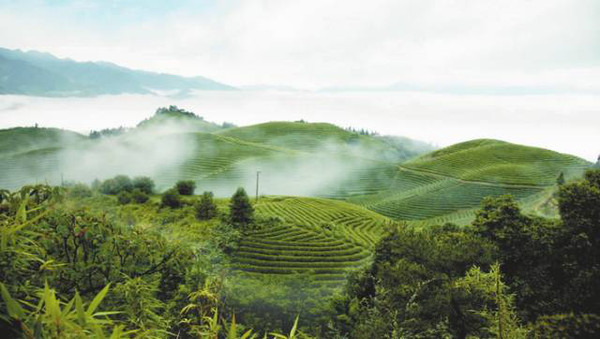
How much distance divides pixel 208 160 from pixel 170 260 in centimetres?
10485

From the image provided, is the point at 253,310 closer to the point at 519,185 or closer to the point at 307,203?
the point at 307,203

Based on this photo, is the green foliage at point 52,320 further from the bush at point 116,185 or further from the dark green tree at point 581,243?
the bush at point 116,185

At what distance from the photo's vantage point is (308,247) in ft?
120

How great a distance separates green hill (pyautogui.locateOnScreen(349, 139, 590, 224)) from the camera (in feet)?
240

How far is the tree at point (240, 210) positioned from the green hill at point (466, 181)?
38956 millimetres

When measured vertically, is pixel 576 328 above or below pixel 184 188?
above

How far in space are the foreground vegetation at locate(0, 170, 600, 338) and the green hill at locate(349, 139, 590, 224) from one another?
32.5 meters

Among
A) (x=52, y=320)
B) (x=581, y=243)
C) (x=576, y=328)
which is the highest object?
(x=52, y=320)

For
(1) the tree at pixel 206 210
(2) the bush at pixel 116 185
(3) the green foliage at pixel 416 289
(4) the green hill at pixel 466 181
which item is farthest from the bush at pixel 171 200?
(4) the green hill at pixel 466 181

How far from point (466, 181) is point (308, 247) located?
62.8 m

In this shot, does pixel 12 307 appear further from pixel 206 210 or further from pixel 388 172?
pixel 388 172

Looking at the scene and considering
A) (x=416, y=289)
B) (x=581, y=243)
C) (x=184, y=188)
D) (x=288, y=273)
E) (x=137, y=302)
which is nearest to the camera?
(x=137, y=302)

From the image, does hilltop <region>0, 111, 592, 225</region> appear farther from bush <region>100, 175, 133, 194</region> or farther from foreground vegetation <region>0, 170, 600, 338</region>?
foreground vegetation <region>0, 170, 600, 338</region>

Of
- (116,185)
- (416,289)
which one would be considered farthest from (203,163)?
(416,289)
